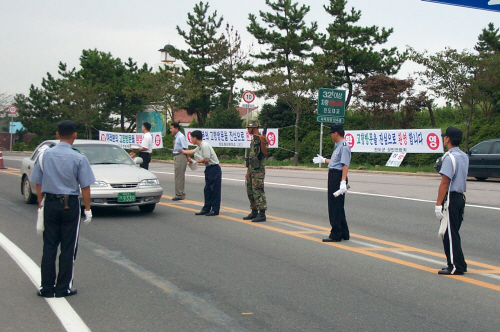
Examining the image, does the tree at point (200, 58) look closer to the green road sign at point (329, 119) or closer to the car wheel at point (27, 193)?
the green road sign at point (329, 119)

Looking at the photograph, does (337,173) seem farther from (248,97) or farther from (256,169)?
(248,97)

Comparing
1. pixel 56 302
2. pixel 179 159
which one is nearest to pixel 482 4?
pixel 56 302

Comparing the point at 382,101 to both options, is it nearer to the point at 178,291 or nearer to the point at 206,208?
the point at 206,208

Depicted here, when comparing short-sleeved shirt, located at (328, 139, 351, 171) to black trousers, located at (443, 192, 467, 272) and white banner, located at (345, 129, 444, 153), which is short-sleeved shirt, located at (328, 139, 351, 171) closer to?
black trousers, located at (443, 192, 467, 272)

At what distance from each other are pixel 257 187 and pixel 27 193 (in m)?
5.61

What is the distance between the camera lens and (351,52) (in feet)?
109

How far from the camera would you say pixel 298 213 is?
11.5 metres

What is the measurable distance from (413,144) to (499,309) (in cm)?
2053

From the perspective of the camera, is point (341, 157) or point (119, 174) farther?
point (119, 174)

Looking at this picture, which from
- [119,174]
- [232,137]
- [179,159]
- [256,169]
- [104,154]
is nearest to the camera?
[256,169]

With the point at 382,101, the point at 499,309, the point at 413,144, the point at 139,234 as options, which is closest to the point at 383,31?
the point at 382,101

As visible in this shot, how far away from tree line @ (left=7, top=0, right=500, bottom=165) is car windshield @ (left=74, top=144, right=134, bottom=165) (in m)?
8.47

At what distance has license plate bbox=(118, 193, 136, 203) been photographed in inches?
398

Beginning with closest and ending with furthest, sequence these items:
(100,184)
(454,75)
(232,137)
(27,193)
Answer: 1. (100,184)
2. (27,193)
3. (454,75)
4. (232,137)
